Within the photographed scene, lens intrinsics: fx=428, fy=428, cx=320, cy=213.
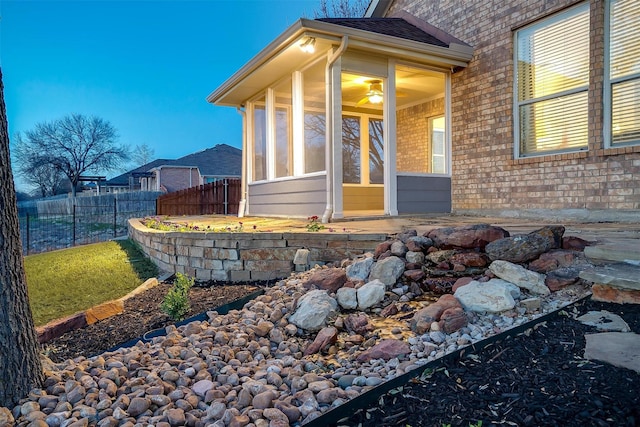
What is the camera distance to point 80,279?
5270 millimetres

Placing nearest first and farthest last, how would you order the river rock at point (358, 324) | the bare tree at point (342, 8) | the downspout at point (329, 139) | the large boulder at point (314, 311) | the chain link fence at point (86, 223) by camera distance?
1. the river rock at point (358, 324)
2. the large boulder at point (314, 311)
3. the downspout at point (329, 139)
4. the chain link fence at point (86, 223)
5. the bare tree at point (342, 8)

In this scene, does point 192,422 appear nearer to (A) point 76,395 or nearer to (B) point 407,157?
(A) point 76,395

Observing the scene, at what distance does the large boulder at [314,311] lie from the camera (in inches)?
99.0

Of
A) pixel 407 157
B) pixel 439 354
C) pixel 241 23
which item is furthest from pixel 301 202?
pixel 241 23

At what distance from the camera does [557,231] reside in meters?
2.69

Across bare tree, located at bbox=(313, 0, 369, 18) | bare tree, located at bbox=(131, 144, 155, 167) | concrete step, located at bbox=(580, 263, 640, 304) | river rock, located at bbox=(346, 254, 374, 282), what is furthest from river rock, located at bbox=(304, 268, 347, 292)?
bare tree, located at bbox=(131, 144, 155, 167)

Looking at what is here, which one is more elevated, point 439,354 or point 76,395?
point 439,354

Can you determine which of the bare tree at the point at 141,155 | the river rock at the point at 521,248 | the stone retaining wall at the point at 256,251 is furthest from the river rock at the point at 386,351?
the bare tree at the point at 141,155

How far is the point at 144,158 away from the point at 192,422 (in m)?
44.0

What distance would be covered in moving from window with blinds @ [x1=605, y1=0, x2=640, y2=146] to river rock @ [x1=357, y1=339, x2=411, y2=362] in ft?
14.0

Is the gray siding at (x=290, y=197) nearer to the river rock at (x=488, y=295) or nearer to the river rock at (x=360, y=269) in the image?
the river rock at (x=360, y=269)

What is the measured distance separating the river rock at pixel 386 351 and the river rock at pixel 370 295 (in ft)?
1.90

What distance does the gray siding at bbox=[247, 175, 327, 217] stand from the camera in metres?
5.88

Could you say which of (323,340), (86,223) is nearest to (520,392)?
(323,340)
